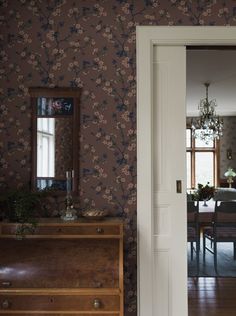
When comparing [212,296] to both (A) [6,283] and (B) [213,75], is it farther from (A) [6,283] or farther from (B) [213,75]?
(B) [213,75]

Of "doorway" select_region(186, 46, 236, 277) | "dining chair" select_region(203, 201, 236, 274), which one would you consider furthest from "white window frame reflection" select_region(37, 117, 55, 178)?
"dining chair" select_region(203, 201, 236, 274)

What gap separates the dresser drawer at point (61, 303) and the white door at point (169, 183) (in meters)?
0.68

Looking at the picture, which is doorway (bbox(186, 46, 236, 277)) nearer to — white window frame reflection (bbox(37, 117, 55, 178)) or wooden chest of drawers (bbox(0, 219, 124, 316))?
white window frame reflection (bbox(37, 117, 55, 178))

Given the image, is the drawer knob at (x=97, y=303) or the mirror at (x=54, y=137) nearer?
the drawer knob at (x=97, y=303)

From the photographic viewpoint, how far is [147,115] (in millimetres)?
2674

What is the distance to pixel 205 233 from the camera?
4.86 metres

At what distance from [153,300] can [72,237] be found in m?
0.82

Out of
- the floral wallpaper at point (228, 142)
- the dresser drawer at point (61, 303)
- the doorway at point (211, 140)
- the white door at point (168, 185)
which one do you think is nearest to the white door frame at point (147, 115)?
the white door at point (168, 185)

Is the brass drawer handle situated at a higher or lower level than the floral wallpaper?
lower

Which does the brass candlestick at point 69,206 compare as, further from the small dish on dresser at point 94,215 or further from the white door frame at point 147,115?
the white door frame at point 147,115

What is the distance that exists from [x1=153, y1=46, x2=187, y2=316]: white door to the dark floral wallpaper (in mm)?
185

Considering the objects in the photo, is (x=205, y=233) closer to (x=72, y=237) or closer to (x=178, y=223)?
(x=178, y=223)

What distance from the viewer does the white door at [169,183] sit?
106 inches

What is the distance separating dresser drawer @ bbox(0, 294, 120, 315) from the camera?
2076 millimetres
